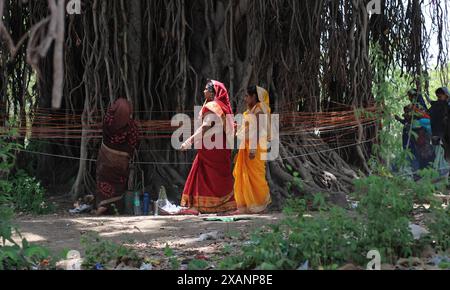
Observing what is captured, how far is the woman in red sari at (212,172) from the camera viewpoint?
6.40 meters

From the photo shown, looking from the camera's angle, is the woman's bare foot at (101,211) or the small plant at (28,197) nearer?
the woman's bare foot at (101,211)

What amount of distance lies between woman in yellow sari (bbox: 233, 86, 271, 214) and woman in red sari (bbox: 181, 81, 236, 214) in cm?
17

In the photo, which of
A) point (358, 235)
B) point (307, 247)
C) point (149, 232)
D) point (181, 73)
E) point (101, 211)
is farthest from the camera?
point (181, 73)

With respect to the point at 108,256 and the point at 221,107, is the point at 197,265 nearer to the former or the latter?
the point at 108,256

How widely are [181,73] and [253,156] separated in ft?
5.36

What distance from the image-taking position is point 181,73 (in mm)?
7395

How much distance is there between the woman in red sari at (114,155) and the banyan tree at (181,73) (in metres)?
0.65

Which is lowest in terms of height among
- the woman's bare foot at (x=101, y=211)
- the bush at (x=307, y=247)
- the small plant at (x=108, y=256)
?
the woman's bare foot at (x=101, y=211)

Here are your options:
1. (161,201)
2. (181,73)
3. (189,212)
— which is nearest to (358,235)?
(189,212)

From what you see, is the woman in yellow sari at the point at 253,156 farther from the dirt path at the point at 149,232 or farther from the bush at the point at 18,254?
the bush at the point at 18,254

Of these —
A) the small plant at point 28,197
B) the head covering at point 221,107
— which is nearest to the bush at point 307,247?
the head covering at point 221,107

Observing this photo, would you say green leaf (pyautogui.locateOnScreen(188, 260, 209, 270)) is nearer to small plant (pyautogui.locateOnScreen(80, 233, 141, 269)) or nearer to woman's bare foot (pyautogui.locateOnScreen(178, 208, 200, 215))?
small plant (pyautogui.locateOnScreen(80, 233, 141, 269))
